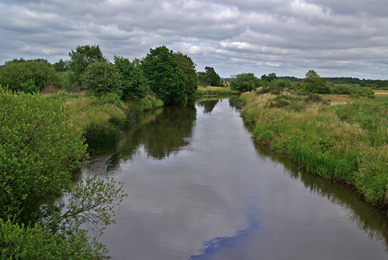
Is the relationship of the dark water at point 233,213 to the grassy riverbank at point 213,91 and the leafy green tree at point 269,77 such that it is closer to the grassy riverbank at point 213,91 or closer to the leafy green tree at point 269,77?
the grassy riverbank at point 213,91

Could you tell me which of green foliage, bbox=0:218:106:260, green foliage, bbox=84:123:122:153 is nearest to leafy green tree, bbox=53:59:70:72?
green foliage, bbox=84:123:122:153

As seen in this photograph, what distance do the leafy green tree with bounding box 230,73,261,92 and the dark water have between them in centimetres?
7579

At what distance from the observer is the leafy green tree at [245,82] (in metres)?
89.6

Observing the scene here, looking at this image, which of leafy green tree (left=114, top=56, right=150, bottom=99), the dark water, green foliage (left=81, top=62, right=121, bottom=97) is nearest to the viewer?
the dark water

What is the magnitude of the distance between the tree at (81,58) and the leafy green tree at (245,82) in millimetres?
58928

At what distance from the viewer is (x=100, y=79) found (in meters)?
25.9

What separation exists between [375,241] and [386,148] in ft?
15.1

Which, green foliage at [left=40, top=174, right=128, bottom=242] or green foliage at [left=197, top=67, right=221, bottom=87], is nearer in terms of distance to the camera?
green foliage at [left=40, top=174, right=128, bottom=242]

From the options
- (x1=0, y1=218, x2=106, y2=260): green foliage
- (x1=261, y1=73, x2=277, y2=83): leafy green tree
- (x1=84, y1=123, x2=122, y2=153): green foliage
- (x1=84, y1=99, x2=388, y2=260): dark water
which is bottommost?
(x1=84, y1=99, x2=388, y2=260): dark water

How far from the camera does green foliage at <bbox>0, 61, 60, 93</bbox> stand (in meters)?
32.9

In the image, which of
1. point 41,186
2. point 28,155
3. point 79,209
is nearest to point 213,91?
point 79,209

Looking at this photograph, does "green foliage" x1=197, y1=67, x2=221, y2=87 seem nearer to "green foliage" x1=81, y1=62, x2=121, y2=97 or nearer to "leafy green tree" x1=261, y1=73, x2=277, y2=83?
"leafy green tree" x1=261, y1=73, x2=277, y2=83

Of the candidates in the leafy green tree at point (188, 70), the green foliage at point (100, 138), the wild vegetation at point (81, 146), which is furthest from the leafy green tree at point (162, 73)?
the green foliage at point (100, 138)

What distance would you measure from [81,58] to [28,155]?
34.0 m
